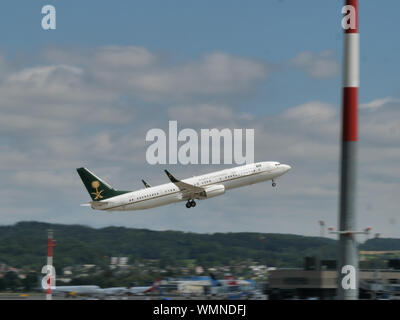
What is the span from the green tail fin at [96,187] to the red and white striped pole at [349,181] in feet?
202

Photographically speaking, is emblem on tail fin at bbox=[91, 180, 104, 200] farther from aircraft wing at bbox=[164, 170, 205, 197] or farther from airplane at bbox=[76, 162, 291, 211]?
aircraft wing at bbox=[164, 170, 205, 197]

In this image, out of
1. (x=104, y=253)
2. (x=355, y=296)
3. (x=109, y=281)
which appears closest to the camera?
(x=355, y=296)

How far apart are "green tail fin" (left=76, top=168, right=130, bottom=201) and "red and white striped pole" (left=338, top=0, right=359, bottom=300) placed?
2429 inches

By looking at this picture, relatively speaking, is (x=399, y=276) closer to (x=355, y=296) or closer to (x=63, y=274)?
(x=355, y=296)

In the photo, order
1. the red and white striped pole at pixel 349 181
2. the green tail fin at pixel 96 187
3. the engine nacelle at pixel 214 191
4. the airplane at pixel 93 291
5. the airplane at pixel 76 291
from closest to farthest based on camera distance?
the red and white striped pole at pixel 349 181 → the engine nacelle at pixel 214 191 → the airplane at pixel 93 291 → the airplane at pixel 76 291 → the green tail fin at pixel 96 187

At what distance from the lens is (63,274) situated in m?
166

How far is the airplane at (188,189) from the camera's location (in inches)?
5182

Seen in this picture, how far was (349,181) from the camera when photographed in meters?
87.8

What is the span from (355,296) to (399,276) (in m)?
64.9

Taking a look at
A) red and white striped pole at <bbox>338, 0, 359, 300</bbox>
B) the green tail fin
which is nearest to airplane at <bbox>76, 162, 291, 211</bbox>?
the green tail fin

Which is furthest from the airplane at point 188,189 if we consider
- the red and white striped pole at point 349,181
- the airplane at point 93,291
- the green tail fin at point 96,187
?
the red and white striped pole at point 349,181

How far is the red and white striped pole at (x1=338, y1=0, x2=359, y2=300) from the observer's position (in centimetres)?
8725

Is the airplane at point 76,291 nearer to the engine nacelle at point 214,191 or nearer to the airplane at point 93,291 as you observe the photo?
the airplane at point 93,291
